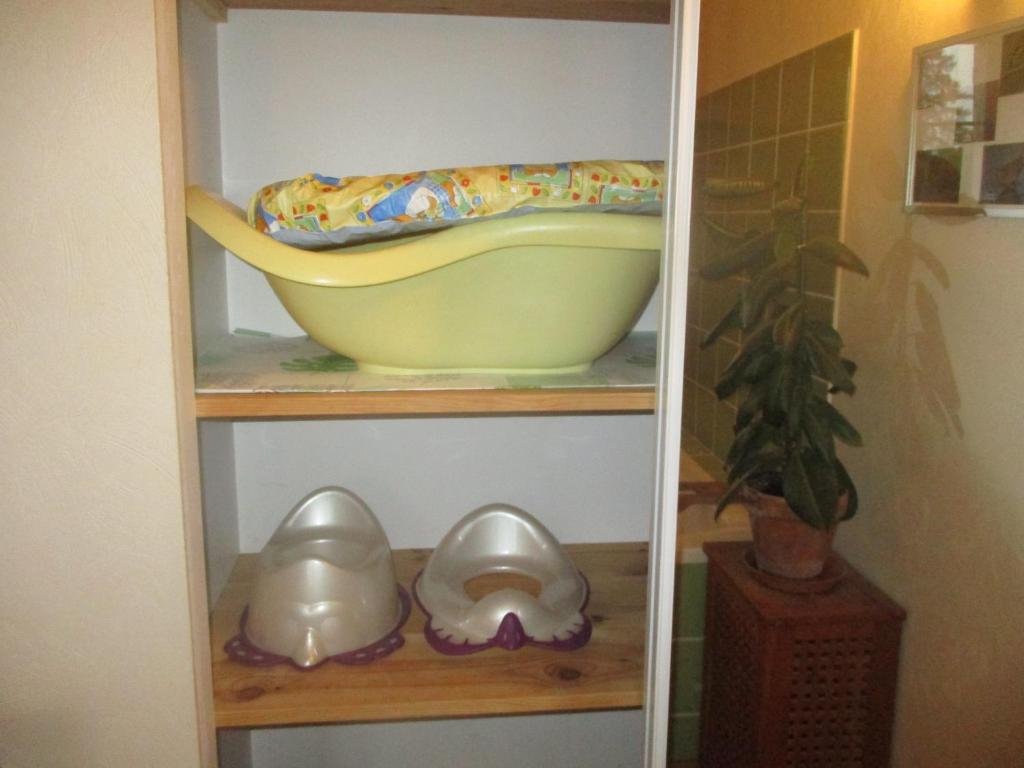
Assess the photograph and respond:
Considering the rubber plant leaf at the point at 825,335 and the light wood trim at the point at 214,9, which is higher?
the light wood trim at the point at 214,9

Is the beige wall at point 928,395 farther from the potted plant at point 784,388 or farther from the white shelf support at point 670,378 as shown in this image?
the white shelf support at point 670,378

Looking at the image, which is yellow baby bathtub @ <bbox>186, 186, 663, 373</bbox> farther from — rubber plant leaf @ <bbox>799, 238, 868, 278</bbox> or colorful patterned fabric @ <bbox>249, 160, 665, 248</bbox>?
rubber plant leaf @ <bbox>799, 238, 868, 278</bbox>

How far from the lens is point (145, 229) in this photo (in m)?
0.63

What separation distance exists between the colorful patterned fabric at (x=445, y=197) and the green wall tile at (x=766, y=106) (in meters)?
0.43

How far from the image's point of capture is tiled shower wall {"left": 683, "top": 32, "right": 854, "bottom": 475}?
1.01 metres

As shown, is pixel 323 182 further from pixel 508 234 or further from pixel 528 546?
pixel 528 546

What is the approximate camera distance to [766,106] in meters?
1.05

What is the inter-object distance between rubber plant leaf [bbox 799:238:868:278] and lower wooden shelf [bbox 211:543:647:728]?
517 millimetres

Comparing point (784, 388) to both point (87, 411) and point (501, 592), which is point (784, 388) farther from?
point (87, 411)

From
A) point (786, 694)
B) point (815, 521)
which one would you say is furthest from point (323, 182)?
point (786, 694)

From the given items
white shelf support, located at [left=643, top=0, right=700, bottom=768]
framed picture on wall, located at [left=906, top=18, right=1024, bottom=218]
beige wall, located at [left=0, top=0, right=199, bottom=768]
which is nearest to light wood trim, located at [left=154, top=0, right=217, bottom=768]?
beige wall, located at [left=0, top=0, right=199, bottom=768]

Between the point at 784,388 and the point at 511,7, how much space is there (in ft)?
1.75

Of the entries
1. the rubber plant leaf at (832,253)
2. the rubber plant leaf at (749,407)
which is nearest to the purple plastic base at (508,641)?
the rubber plant leaf at (749,407)

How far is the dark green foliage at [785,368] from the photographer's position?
0.96m
